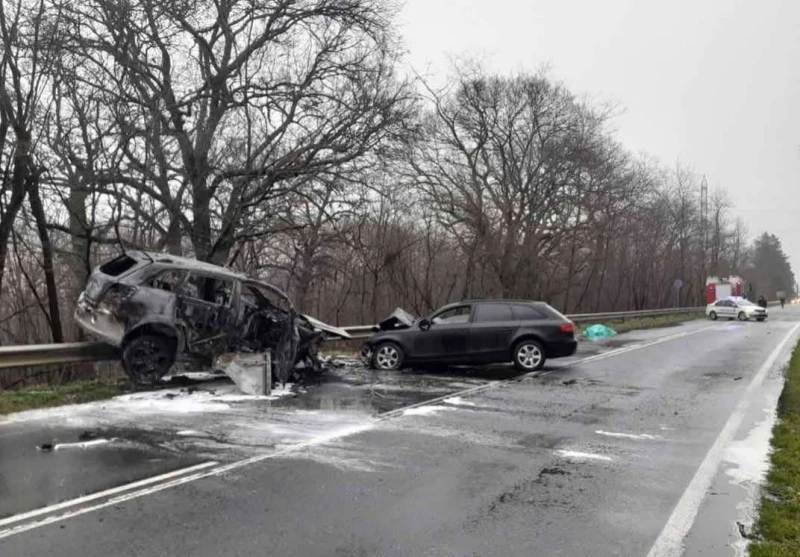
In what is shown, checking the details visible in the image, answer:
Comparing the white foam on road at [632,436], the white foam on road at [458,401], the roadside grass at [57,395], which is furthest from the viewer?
the white foam on road at [458,401]

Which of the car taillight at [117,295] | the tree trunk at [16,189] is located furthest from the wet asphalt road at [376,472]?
the tree trunk at [16,189]

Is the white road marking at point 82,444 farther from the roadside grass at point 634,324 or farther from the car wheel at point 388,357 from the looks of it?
the roadside grass at point 634,324

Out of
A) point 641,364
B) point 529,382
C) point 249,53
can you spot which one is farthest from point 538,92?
point 529,382

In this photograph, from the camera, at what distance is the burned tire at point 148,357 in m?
10.6

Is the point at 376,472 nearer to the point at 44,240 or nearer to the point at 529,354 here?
the point at 529,354

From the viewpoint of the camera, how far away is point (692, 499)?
575 centimetres

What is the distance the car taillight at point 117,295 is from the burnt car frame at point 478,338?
567cm

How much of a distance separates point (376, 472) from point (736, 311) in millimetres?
45165

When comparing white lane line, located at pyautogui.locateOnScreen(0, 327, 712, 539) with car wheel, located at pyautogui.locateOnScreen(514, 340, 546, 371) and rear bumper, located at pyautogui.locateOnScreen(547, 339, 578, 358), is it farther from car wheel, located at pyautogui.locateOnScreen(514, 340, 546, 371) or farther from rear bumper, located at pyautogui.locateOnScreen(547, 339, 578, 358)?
rear bumper, located at pyautogui.locateOnScreen(547, 339, 578, 358)

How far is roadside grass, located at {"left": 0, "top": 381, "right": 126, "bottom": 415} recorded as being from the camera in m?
9.39

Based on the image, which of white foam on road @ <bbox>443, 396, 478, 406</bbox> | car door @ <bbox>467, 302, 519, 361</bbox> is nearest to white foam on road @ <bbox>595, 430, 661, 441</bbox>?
white foam on road @ <bbox>443, 396, 478, 406</bbox>

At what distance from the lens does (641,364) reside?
1633 centimetres

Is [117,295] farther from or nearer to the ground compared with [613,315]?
farther from the ground

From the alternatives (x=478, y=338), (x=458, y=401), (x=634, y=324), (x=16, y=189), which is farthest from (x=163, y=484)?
(x=634, y=324)
